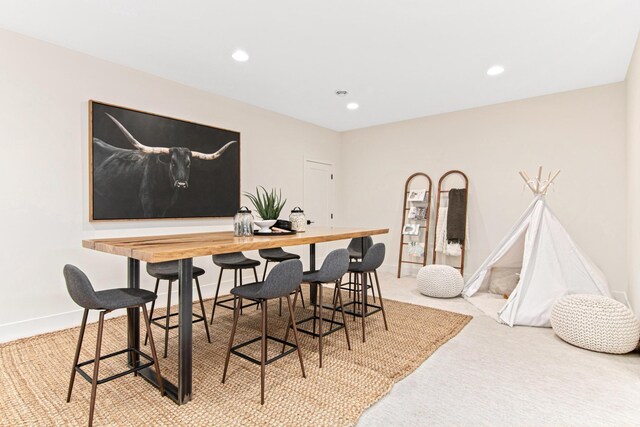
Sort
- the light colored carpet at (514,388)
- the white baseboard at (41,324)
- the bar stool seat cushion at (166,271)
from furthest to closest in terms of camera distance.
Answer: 1. the white baseboard at (41,324)
2. the bar stool seat cushion at (166,271)
3. the light colored carpet at (514,388)

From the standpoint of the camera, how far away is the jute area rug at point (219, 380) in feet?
5.93

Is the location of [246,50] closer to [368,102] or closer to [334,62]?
[334,62]

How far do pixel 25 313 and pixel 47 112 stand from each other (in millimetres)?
1794

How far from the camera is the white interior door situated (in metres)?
5.75

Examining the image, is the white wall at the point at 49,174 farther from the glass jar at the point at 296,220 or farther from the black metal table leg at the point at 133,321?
the glass jar at the point at 296,220

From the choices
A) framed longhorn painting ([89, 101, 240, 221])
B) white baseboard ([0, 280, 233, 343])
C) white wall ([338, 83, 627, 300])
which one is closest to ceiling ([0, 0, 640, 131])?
white wall ([338, 83, 627, 300])

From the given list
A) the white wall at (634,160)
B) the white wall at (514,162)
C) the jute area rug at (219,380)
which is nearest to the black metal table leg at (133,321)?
the jute area rug at (219,380)

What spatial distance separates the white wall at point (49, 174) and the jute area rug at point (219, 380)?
359 millimetres

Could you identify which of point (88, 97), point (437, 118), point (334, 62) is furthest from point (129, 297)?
point (437, 118)

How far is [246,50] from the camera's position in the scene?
10.3 ft

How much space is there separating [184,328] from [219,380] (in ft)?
1.73

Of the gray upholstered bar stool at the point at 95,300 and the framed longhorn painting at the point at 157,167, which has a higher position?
the framed longhorn painting at the point at 157,167

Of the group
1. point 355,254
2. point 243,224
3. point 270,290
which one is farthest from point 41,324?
point 355,254

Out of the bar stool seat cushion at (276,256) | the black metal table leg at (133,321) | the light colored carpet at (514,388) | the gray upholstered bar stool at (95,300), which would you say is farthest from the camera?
the bar stool seat cushion at (276,256)
